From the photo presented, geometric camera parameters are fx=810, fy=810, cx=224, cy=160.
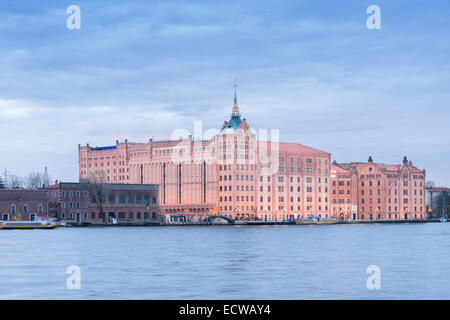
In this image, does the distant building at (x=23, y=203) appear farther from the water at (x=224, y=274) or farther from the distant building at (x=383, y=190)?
the distant building at (x=383, y=190)

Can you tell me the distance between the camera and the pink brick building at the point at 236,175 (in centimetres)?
16262

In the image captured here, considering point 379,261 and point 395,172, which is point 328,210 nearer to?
point 395,172

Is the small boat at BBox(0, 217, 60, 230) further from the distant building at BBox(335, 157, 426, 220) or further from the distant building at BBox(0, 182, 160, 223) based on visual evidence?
the distant building at BBox(335, 157, 426, 220)

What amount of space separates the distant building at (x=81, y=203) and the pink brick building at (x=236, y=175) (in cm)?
1168

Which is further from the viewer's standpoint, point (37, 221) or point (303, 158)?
point (303, 158)

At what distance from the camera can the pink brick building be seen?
163 metres

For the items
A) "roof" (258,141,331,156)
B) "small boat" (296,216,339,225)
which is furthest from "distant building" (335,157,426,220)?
"small boat" (296,216,339,225)

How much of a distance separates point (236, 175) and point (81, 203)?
1381 inches

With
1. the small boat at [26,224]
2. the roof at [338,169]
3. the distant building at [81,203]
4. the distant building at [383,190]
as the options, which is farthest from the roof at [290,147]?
the small boat at [26,224]

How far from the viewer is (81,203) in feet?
462

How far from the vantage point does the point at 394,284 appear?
33.7 metres
